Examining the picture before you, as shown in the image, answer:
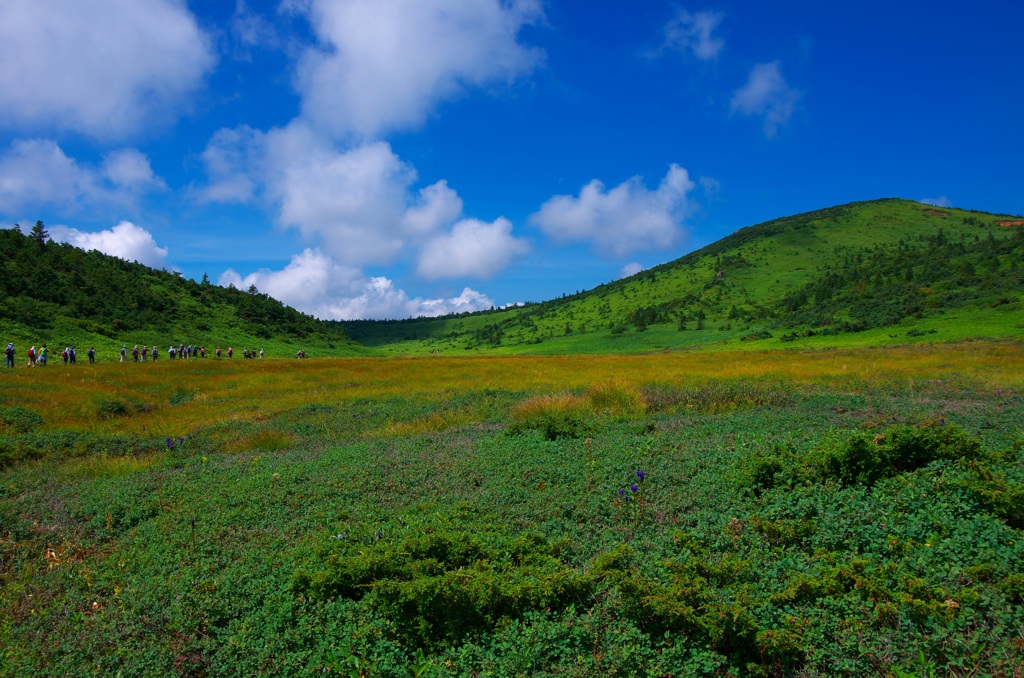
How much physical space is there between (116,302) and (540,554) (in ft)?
268

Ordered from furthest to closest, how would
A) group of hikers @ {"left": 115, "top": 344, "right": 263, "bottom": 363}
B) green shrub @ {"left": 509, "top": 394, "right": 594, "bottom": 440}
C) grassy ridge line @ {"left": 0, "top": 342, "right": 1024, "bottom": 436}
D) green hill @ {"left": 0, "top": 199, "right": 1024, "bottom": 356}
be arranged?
green hill @ {"left": 0, "top": 199, "right": 1024, "bottom": 356} → group of hikers @ {"left": 115, "top": 344, "right": 263, "bottom": 363} → grassy ridge line @ {"left": 0, "top": 342, "right": 1024, "bottom": 436} → green shrub @ {"left": 509, "top": 394, "right": 594, "bottom": 440}

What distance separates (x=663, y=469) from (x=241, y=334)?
281 feet

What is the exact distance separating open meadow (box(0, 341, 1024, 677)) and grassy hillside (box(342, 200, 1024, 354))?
47.3 meters

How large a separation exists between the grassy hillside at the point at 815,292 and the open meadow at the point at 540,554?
4729 centimetres

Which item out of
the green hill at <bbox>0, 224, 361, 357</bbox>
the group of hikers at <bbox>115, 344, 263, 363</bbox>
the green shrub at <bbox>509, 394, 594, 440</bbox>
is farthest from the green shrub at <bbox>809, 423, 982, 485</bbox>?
the green hill at <bbox>0, 224, 361, 357</bbox>

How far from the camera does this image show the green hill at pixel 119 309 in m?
51.2

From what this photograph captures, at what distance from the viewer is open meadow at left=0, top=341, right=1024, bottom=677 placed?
402cm

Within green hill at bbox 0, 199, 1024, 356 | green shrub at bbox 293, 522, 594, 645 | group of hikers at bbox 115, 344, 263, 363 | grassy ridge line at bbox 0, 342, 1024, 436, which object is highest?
green hill at bbox 0, 199, 1024, 356

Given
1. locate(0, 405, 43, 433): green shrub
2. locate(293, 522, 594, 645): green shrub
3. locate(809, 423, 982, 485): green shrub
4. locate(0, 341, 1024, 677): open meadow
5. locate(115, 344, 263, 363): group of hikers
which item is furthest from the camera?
locate(115, 344, 263, 363): group of hikers

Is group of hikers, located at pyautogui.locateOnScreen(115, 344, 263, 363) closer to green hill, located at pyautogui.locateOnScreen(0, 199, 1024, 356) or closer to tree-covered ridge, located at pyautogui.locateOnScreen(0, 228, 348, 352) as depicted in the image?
green hill, located at pyautogui.locateOnScreen(0, 199, 1024, 356)

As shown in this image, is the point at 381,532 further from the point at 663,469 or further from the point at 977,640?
the point at 977,640

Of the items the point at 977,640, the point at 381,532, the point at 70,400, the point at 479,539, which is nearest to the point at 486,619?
the point at 479,539

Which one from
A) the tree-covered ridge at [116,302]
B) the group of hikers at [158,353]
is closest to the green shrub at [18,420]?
the group of hikers at [158,353]

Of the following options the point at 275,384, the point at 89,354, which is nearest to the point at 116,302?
the point at 89,354
